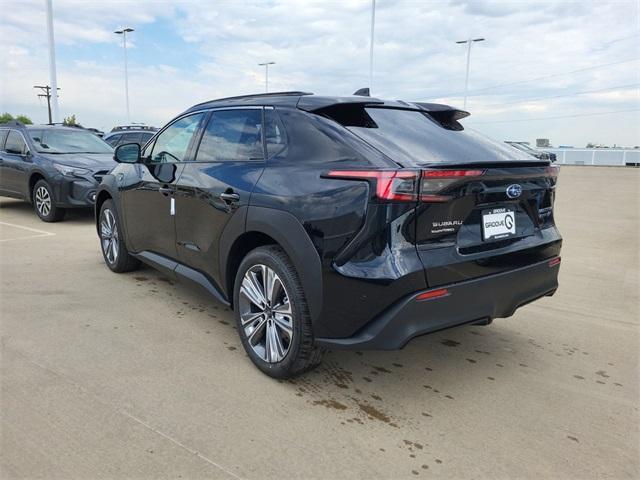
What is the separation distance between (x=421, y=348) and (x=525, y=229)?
3.80ft

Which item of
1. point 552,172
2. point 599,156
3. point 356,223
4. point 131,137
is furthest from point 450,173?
point 599,156

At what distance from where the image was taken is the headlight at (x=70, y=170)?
8.55m

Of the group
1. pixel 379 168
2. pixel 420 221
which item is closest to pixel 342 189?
pixel 379 168

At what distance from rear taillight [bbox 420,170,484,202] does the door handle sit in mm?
1294

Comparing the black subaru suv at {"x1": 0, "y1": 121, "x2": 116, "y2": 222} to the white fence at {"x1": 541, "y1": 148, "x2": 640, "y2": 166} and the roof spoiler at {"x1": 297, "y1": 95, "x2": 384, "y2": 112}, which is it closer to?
the roof spoiler at {"x1": 297, "y1": 95, "x2": 384, "y2": 112}

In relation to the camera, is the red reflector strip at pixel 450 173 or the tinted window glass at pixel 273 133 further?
the tinted window glass at pixel 273 133

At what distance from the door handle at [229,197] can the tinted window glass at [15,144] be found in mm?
7707

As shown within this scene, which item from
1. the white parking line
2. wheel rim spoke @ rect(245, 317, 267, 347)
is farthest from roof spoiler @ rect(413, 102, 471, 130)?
the white parking line

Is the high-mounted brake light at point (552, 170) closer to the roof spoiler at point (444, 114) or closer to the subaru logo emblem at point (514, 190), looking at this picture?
the subaru logo emblem at point (514, 190)

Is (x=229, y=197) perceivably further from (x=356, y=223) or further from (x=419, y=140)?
(x=419, y=140)

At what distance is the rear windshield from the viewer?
2.74 metres

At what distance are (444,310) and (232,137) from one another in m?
1.96

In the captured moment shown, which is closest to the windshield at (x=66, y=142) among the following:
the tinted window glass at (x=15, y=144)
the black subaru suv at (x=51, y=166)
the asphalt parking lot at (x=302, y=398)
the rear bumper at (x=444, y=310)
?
the black subaru suv at (x=51, y=166)

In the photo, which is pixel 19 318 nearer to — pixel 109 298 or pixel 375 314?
pixel 109 298
